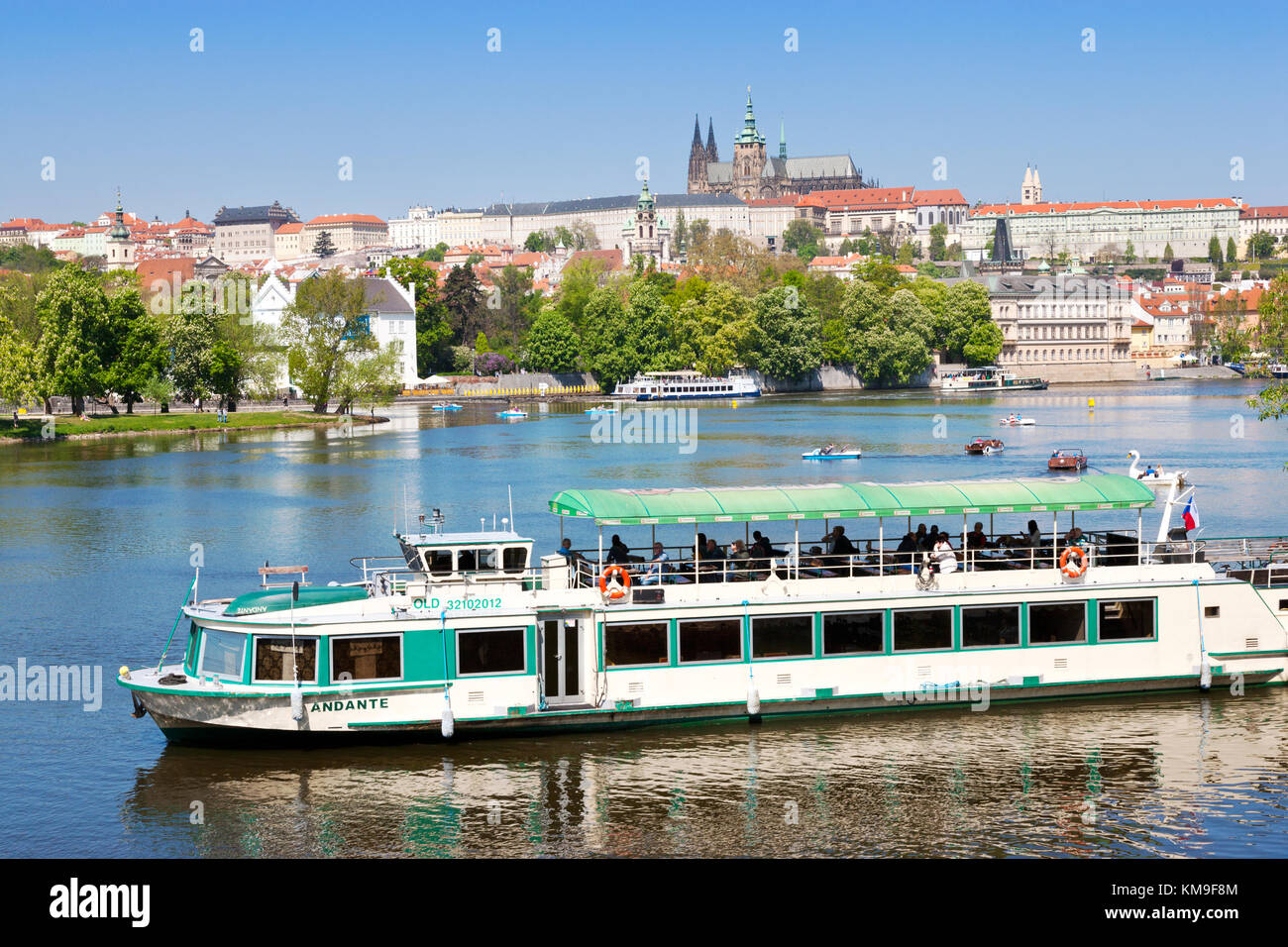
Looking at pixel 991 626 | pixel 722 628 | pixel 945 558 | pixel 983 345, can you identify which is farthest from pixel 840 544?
pixel 983 345

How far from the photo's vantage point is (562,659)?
76.4 feet

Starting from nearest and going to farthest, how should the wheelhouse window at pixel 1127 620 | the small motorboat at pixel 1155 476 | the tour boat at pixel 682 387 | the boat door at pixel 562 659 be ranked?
the boat door at pixel 562 659
the wheelhouse window at pixel 1127 620
the small motorboat at pixel 1155 476
the tour boat at pixel 682 387

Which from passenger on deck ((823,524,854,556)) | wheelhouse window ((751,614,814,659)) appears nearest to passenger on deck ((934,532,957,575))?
passenger on deck ((823,524,854,556))

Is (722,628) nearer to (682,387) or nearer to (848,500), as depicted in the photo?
(848,500)

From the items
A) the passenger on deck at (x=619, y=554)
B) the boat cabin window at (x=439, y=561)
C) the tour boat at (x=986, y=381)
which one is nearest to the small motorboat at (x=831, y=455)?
the passenger on deck at (x=619, y=554)

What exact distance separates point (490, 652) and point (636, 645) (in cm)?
241

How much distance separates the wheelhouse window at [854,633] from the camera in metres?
24.2

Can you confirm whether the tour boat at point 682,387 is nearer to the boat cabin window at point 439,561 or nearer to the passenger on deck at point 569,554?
the passenger on deck at point 569,554

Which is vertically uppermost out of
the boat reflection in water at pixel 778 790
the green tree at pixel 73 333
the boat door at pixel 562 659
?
the green tree at pixel 73 333

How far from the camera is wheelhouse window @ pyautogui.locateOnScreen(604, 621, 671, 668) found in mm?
23578

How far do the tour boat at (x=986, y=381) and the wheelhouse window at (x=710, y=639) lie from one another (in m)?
139

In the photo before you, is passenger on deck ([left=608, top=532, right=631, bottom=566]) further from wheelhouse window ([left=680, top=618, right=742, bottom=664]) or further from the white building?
the white building

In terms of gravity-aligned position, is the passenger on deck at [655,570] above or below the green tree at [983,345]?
below
